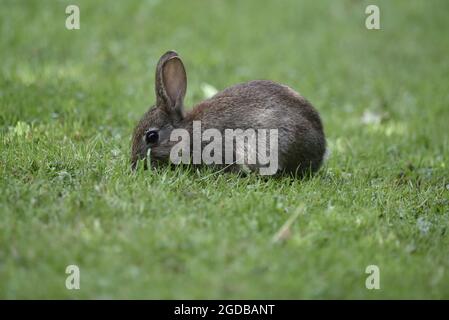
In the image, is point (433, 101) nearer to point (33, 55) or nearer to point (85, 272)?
point (33, 55)

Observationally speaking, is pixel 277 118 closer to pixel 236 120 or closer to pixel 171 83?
pixel 236 120

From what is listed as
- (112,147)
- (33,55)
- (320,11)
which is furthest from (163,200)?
Answer: (320,11)

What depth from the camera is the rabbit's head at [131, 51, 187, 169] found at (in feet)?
20.9

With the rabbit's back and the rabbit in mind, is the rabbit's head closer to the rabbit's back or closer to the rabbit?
the rabbit

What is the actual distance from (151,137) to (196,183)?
94 cm

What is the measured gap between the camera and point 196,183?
226 inches

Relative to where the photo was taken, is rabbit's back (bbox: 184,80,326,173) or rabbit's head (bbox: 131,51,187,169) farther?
rabbit's back (bbox: 184,80,326,173)

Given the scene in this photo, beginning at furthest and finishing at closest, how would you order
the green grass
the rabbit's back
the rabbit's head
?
the rabbit's back
the rabbit's head
the green grass

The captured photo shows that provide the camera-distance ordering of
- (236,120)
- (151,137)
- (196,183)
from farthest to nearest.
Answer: (236,120) → (151,137) → (196,183)

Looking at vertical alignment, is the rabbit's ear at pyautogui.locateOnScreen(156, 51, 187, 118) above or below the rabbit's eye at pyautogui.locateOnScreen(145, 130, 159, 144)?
above

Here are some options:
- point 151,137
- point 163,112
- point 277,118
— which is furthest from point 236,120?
point 151,137

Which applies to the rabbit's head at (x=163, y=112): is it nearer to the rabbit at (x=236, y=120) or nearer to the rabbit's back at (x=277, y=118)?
the rabbit at (x=236, y=120)

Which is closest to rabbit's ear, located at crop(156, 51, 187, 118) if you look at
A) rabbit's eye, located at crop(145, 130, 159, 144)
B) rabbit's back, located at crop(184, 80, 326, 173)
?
rabbit's back, located at crop(184, 80, 326, 173)

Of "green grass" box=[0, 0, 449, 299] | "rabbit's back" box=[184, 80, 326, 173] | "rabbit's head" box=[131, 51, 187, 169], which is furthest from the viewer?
"rabbit's back" box=[184, 80, 326, 173]
